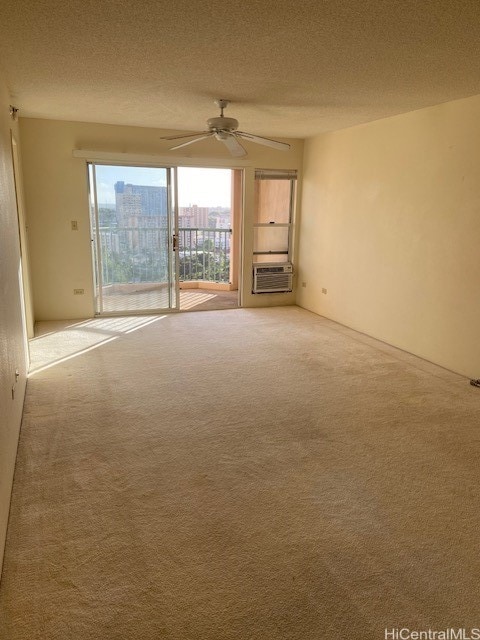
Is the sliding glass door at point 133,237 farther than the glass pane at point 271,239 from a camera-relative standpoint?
No

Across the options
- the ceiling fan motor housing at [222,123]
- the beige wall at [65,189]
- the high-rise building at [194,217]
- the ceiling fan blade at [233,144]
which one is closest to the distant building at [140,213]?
the beige wall at [65,189]

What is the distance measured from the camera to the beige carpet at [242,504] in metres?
1.59

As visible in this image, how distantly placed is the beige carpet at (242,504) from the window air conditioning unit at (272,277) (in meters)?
2.68

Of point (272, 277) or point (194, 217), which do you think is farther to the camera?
point (194, 217)

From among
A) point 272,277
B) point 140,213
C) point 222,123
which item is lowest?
point 272,277

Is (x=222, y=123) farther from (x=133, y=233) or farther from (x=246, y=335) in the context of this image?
(x=133, y=233)

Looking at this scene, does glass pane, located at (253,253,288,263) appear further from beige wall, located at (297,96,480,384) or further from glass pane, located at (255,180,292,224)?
beige wall, located at (297,96,480,384)

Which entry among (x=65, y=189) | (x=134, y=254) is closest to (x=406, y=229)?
(x=134, y=254)

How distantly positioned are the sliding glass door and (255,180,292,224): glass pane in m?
1.53

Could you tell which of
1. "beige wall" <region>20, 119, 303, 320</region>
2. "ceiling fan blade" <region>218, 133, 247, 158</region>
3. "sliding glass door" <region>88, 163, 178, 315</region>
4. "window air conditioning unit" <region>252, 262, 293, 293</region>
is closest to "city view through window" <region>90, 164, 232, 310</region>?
"sliding glass door" <region>88, 163, 178, 315</region>

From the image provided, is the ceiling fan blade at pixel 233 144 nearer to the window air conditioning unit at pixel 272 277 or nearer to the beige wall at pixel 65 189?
the beige wall at pixel 65 189

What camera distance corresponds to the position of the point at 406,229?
4480 mm

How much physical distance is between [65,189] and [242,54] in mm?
3426

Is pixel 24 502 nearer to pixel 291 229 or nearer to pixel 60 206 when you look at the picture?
pixel 60 206
